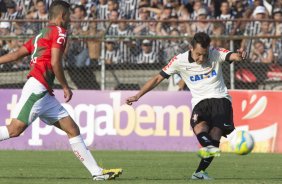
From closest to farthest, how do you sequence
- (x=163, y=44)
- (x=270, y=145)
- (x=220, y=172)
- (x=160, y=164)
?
(x=220, y=172) → (x=160, y=164) → (x=270, y=145) → (x=163, y=44)

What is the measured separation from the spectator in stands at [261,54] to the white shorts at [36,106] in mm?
10145

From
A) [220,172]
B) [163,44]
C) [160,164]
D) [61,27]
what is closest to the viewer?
[61,27]

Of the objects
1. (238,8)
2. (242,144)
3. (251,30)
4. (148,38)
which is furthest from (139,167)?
(238,8)

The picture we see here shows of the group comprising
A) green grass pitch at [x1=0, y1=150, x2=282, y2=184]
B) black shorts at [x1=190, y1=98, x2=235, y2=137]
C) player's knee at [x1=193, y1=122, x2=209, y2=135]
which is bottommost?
green grass pitch at [x1=0, y1=150, x2=282, y2=184]

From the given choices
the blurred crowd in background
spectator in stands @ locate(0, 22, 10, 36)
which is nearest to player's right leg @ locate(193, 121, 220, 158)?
the blurred crowd in background

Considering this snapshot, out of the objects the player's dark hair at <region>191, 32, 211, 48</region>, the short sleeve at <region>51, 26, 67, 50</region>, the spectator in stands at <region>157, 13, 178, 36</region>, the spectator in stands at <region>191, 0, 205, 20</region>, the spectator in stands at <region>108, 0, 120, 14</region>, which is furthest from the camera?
the spectator in stands at <region>108, 0, 120, 14</region>

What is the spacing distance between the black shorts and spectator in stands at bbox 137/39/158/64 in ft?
27.7

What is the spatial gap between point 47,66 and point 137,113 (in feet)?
28.9

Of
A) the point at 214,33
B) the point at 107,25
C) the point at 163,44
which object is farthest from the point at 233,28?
the point at 107,25

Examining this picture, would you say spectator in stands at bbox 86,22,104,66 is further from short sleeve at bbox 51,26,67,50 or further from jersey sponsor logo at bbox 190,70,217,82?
short sleeve at bbox 51,26,67,50

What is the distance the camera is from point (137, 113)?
20125mm

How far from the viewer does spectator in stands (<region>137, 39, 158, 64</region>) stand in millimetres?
21062

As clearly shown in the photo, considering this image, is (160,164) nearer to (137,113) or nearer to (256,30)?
(137,113)

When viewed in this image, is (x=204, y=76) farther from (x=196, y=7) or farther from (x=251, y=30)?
(x=196, y=7)
